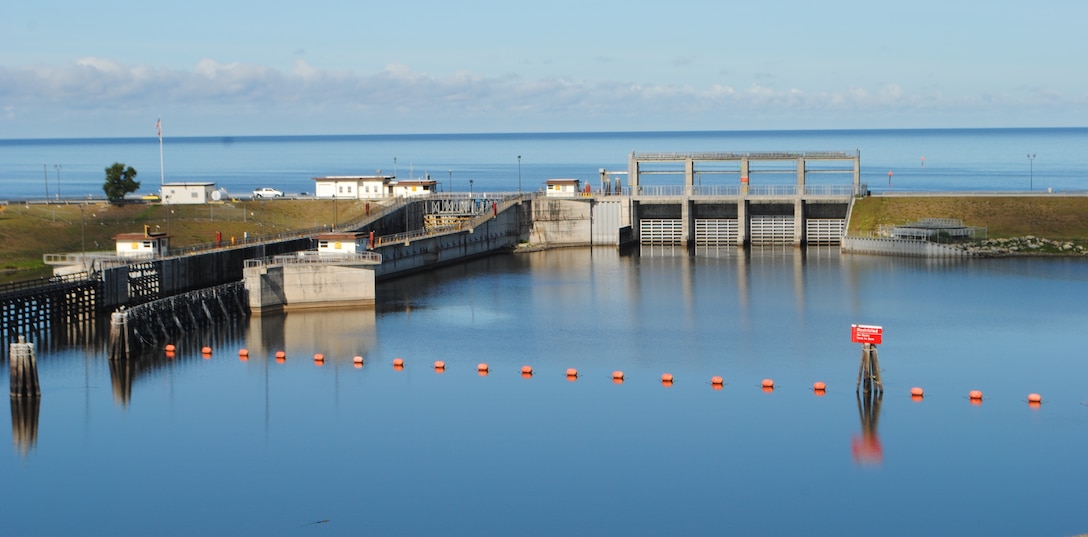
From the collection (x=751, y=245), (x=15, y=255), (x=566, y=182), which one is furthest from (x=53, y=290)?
(x=751, y=245)

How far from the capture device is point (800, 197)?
11519 centimetres

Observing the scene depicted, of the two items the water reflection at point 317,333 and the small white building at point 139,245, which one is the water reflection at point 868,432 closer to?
the water reflection at point 317,333

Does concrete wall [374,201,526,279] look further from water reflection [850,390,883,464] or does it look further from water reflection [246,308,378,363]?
water reflection [850,390,883,464]

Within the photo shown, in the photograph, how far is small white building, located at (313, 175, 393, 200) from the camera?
4631 inches

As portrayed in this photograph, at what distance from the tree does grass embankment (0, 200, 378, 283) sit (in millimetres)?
2105

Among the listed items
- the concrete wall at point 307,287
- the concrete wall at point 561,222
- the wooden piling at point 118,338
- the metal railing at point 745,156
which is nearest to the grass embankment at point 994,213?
the metal railing at point 745,156

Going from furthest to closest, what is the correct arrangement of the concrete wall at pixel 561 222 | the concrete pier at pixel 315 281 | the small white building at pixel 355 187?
1. the concrete wall at pixel 561 222
2. the small white building at pixel 355 187
3. the concrete pier at pixel 315 281

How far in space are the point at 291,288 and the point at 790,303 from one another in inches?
1187

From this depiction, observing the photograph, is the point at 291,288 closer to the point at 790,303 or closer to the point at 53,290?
the point at 53,290

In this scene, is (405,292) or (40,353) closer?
(40,353)

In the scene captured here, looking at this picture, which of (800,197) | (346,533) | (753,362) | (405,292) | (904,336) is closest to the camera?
(346,533)

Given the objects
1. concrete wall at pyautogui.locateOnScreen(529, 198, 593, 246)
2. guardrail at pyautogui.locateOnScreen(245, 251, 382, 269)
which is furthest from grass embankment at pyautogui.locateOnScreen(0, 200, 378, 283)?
guardrail at pyautogui.locateOnScreen(245, 251, 382, 269)

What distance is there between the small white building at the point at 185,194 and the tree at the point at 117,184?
302 cm

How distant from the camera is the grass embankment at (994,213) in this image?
108 m
